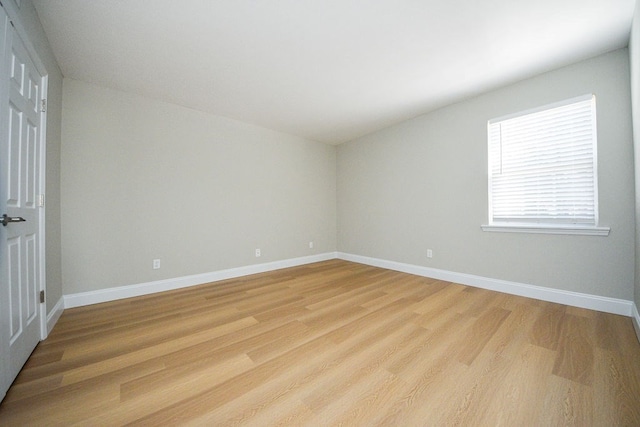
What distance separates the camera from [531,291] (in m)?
2.67

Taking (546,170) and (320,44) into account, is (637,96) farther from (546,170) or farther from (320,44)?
(320,44)

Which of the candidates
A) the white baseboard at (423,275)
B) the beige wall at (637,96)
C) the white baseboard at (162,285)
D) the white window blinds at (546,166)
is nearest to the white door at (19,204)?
the white baseboard at (423,275)

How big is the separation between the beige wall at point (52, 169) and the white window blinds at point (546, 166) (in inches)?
185

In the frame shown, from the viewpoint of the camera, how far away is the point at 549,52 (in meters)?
2.23

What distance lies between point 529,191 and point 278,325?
323cm

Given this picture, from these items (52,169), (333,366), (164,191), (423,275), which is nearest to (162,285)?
(164,191)

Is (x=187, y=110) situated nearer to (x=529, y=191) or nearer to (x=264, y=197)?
(x=264, y=197)

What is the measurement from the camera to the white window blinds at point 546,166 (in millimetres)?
2383

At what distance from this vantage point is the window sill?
2.28 meters

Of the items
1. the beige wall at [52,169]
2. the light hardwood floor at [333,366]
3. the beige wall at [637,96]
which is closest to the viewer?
the light hardwood floor at [333,366]

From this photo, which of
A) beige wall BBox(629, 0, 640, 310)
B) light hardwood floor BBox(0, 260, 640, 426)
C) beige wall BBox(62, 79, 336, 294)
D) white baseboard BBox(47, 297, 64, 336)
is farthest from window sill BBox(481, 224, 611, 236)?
white baseboard BBox(47, 297, 64, 336)

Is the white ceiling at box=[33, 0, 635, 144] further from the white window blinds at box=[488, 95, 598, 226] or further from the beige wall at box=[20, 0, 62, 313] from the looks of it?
the white window blinds at box=[488, 95, 598, 226]

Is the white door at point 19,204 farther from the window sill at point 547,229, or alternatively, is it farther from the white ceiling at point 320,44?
the window sill at point 547,229

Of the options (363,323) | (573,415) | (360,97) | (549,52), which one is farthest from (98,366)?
(549,52)
